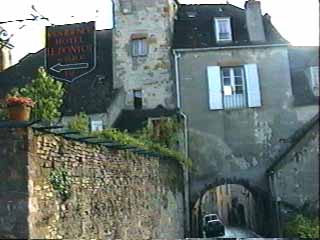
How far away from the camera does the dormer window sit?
1815 centimetres

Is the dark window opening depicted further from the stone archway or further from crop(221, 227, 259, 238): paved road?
crop(221, 227, 259, 238): paved road

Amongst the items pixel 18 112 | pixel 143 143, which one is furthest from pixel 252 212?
pixel 18 112

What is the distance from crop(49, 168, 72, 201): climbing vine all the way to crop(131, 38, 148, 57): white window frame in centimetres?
1269

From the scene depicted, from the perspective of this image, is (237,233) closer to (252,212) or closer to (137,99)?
(252,212)

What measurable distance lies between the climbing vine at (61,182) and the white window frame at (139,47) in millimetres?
12690

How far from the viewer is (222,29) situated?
1841 centimetres

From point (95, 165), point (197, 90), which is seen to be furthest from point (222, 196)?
point (95, 165)

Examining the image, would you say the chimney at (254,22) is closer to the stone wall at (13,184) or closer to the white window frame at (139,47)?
the white window frame at (139,47)

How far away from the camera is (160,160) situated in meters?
13.2

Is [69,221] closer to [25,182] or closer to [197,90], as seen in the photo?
[25,182]

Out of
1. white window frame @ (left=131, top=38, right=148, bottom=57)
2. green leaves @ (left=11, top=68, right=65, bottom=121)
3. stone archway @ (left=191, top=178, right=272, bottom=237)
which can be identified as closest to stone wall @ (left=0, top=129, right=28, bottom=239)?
green leaves @ (left=11, top=68, right=65, bottom=121)

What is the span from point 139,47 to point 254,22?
488 cm

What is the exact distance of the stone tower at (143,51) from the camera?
62.4 ft

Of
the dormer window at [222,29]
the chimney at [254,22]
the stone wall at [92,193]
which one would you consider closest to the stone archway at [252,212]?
the stone wall at [92,193]
